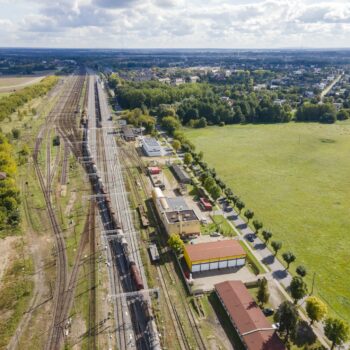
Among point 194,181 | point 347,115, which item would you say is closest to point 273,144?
point 194,181

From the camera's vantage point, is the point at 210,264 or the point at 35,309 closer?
the point at 35,309

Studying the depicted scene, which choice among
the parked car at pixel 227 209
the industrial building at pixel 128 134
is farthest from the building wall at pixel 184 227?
the industrial building at pixel 128 134

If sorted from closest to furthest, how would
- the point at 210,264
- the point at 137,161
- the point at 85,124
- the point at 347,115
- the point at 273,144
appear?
the point at 210,264, the point at 137,161, the point at 273,144, the point at 85,124, the point at 347,115

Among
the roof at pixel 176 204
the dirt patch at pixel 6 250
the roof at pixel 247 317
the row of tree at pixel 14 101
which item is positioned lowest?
the dirt patch at pixel 6 250

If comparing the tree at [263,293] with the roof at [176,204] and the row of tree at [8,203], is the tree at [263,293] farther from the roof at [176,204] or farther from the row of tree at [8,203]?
the row of tree at [8,203]

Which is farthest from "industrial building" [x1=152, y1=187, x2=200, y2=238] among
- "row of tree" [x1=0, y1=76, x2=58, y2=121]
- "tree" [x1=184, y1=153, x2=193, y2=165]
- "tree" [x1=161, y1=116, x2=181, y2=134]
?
"row of tree" [x1=0, y1=76, x2=58, y2=121]

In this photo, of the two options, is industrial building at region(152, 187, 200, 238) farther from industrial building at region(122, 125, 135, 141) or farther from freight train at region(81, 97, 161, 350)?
industrial building at region(122, 125, 135, 141)

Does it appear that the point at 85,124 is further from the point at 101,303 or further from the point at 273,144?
the point at 101,303
